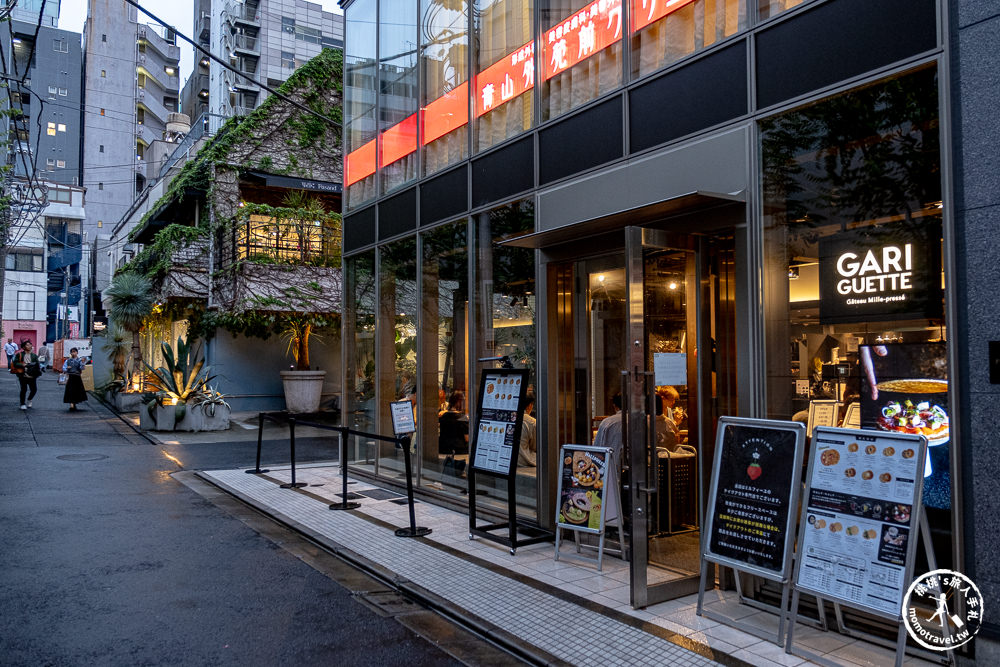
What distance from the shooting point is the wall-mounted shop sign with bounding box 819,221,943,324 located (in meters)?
4.46

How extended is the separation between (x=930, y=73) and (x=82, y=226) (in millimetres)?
77829

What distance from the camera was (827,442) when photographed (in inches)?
177

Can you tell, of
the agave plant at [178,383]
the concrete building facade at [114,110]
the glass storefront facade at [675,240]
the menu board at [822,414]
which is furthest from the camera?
the concrete building facade at [114,110]

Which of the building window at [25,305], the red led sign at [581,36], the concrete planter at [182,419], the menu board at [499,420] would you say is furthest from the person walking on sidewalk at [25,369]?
the building window at [25,305]

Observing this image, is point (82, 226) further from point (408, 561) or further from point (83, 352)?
point (408, 561)

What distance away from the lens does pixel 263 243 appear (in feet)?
72.7

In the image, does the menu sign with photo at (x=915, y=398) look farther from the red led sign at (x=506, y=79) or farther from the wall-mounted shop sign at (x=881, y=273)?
the red led sign at (x=506, y=79)

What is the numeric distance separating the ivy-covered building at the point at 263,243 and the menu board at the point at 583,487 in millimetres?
16645

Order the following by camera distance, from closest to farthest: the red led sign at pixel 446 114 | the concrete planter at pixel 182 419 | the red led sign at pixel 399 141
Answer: the red led sign at pixel 446 114, the red led sign at pixel 399 141, the concrete planter at pixel 182 419

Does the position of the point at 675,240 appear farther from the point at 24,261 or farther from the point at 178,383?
the point at 24,261

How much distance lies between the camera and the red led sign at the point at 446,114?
9.20m

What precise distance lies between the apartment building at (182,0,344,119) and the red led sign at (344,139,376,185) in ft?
115

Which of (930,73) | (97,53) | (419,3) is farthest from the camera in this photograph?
(97,53)

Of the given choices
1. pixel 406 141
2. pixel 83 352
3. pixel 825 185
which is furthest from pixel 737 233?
pixel 83 352
